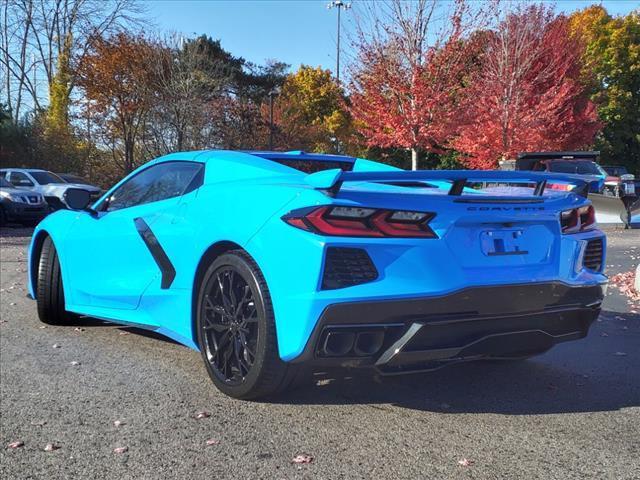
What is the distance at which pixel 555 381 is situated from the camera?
13.6 ft

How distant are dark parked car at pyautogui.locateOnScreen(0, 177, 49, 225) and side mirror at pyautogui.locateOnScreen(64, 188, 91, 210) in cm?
1388

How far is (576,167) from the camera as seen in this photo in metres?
15.7

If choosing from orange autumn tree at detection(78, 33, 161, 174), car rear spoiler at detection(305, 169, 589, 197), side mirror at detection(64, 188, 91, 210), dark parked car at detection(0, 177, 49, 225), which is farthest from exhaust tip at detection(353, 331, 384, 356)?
orange autumn tree at detection(78, 33, 161, 174)

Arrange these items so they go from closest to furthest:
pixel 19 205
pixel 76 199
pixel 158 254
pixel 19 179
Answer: pixel 158 254
pixel 76 199
pixel 19 205
pixel 19 179

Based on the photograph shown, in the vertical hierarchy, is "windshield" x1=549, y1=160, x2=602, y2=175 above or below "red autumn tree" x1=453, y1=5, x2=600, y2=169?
below

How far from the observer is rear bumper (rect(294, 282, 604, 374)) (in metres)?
3.00

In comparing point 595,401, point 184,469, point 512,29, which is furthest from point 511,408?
point 512,29

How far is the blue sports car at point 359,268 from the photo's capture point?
3.02 metres

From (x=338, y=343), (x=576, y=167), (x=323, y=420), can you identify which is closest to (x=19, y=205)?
(x=576, y=167)

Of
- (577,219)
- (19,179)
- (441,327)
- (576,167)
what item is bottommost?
(441,327)

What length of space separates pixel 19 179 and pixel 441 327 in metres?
19.6

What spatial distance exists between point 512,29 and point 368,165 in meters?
17.5

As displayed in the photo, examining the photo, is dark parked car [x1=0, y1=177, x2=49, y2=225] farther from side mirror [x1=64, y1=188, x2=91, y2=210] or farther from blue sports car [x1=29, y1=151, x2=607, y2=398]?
blue sports car [x1=29, y1=151, x2=607, y2=398]

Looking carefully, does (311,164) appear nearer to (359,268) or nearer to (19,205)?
(359,268)
